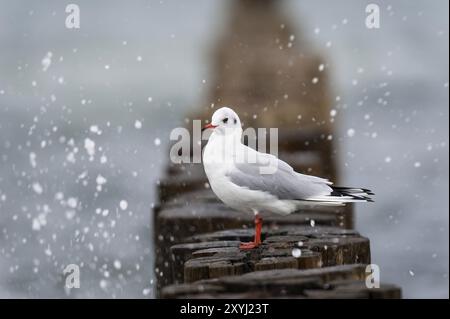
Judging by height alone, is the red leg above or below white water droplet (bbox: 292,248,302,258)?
above

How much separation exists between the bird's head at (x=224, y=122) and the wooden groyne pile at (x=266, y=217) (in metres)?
0.73

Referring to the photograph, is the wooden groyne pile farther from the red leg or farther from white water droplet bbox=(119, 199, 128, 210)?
white water droplet bbox=(119, 199, 128, 210)

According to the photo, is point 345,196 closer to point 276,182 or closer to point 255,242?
point 276,182

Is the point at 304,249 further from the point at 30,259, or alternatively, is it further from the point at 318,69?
the point at 318,69

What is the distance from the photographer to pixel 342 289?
12.6 ft

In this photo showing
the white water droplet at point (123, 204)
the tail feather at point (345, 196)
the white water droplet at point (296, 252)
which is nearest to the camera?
the white water droplet at point (296, 252)

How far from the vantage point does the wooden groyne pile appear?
3967 millimetres

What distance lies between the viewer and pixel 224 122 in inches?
193

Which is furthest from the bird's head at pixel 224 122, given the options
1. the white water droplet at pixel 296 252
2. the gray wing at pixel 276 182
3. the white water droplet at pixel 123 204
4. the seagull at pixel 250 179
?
the white water droplet at pixel 123 204

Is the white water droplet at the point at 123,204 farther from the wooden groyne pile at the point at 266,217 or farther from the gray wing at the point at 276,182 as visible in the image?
the gray wing at the point at 276,182

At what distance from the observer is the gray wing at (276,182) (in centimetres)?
496

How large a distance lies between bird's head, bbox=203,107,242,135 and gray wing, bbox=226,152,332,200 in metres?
0.22

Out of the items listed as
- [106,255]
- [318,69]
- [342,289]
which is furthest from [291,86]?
[342,289]

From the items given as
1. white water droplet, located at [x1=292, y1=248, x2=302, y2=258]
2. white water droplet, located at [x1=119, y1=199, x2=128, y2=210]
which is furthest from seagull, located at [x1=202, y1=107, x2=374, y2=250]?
white water droplet, located at [x1=119, y1=199, x2=128, y2=210]
